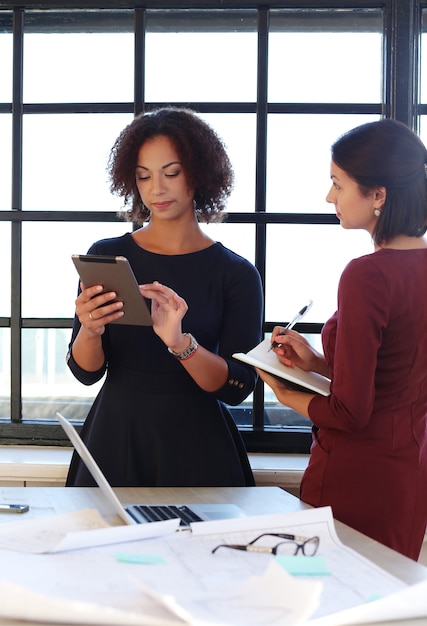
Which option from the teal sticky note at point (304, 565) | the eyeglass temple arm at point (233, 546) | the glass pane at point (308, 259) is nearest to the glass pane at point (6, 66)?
the glass pane at point (308, 259)

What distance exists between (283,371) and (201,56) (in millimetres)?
1495

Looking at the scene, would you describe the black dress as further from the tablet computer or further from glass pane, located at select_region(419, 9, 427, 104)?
glass pane, located at select_region(419, 9, 427, 104)

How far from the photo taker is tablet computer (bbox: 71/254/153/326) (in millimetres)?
1760

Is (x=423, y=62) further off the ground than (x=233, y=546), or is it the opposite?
(x=423, y=62)

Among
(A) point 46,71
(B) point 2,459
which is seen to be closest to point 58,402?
(B) point 2,459

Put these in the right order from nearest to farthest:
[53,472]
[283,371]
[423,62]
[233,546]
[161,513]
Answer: [233,546] → [161,513] → [283,371] → [53,472] → [423,62]

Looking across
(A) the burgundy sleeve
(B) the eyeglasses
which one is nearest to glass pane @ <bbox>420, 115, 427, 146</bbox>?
(A) the burgundy sleeve

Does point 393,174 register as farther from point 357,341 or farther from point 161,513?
point 161,513

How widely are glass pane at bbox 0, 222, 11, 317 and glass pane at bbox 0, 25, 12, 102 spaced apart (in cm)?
46

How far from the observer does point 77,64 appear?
2877mm

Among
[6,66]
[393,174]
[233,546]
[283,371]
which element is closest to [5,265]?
[6,66]

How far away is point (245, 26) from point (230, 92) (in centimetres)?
23

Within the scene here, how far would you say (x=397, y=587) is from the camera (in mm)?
1110

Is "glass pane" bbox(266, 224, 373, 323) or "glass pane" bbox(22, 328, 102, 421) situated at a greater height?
"glass pane" bbox(266, 224, 373, 323)
